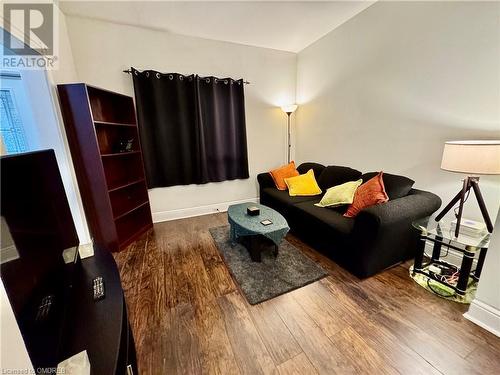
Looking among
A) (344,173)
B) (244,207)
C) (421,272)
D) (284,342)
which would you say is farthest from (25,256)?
(344,173)

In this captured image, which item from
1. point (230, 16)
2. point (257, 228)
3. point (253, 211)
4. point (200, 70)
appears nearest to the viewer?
point (257, 228)

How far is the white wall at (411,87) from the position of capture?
173cm

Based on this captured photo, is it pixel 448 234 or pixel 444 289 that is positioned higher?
pixel 448 234

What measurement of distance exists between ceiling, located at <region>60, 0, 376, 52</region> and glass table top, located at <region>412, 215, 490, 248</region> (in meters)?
→ 2.39

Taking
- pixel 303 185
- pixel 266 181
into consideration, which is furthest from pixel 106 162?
pixel 303 185

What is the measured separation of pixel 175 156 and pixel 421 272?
10.2 feet

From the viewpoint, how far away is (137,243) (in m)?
2.64

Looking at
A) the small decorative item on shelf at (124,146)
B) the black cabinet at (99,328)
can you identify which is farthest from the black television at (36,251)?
the small decorative item on shelf at (124,146)

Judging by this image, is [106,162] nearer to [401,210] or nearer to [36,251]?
[36,251]

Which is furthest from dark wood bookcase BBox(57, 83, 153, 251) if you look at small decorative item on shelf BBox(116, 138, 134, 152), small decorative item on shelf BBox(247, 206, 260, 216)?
small decorative item on shelf BBox(247, 206, 260, 216)

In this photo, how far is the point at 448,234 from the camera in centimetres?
169

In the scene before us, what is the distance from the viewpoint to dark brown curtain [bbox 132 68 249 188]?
2.90m

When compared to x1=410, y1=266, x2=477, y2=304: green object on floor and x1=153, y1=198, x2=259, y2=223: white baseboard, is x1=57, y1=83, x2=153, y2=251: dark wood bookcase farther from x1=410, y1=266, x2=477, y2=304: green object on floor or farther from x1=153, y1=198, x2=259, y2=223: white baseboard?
x1=410, y1=266, x2=477, y2=304: green object on floor

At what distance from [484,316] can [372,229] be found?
801 millimetres
